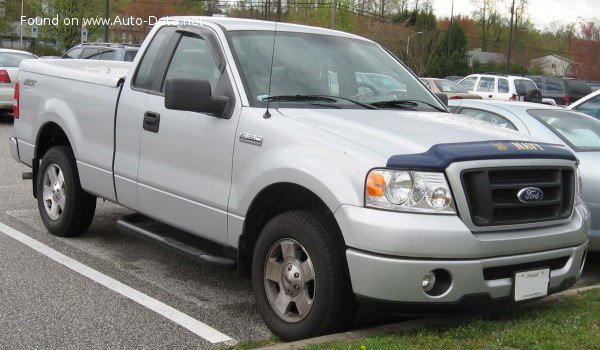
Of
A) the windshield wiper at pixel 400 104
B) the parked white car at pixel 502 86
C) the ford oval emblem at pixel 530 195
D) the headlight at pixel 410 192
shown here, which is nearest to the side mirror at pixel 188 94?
the windshield wiper at pixel 400 104

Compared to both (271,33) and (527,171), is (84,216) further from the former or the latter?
(527,171)

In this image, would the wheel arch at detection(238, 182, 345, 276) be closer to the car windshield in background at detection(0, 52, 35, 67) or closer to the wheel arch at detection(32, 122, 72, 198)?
the wheel arch at detection(32, 122, 72, 198)

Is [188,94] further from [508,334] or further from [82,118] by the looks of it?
[508,334]

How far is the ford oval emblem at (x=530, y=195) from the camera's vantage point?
418 centimetres

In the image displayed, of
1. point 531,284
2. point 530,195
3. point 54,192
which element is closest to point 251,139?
point 530,195

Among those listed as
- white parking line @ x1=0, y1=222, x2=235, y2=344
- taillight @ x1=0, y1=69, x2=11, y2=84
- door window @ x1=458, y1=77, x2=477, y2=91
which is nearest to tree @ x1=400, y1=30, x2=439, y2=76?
door window @ x1=458, y1=77, x2=477, y2=91

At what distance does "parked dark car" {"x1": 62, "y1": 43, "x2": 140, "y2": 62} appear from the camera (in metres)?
17.4

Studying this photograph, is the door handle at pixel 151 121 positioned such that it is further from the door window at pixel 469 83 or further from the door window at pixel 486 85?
the door window at pixel 469 83

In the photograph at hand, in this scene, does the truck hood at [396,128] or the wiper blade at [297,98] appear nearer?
the truck hood at [396,128]

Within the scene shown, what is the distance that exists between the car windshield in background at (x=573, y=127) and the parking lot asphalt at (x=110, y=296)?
3.69 ft

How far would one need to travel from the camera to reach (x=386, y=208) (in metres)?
3.93

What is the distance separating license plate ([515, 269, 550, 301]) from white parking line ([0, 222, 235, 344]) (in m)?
1.73

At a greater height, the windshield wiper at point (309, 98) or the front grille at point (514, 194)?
the windshield wiper at point (309, 98)

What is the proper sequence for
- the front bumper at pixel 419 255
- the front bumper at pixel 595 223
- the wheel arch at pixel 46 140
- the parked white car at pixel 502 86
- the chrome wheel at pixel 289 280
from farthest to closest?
the parked white car at pixel 502 86 < the wheel arch at pixel 46 140 < the front bumper at pixel 595 223 < the chrome wheel at pixel 289 280 < the front bumper at pixel 419 255
